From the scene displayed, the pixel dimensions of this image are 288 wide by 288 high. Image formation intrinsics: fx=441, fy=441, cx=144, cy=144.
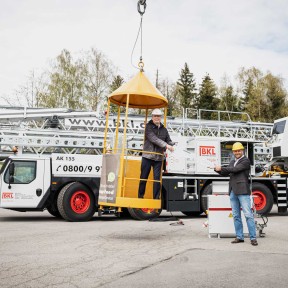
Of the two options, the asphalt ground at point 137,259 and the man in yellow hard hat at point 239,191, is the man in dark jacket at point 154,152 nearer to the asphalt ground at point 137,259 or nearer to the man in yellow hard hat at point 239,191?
the asphalt ground at point 137,259

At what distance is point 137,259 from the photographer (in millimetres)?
6648

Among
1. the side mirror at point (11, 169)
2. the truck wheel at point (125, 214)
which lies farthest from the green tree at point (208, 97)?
the side mirror at point (11, 169)

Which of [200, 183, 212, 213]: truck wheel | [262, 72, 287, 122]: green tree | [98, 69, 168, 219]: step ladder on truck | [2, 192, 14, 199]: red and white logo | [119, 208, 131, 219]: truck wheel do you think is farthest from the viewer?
[262, 72, 287, 122]: green tree

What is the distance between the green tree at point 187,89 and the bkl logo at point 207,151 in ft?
150

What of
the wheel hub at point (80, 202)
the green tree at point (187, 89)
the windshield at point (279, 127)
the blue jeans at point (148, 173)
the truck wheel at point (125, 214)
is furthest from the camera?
the green tree at point (187, 89)

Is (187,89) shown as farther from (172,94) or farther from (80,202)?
(80,202)

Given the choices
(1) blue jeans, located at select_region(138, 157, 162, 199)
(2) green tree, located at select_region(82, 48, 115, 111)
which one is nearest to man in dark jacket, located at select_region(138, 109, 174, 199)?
(1) blue jeans, located at select_region(138, 157, 162, 199)

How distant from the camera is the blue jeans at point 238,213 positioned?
27.1ft

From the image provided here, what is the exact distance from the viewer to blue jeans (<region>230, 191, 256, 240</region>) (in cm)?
827

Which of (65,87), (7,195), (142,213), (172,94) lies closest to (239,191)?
(142,213)

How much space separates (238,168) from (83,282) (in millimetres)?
4295

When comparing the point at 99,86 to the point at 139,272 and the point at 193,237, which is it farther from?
the point at 139,272

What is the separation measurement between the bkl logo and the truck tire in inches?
158

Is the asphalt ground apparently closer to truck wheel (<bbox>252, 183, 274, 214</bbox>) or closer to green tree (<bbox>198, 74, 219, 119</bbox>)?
truck wheel (<bbox>252, 183, 274, 214</bbox>)
